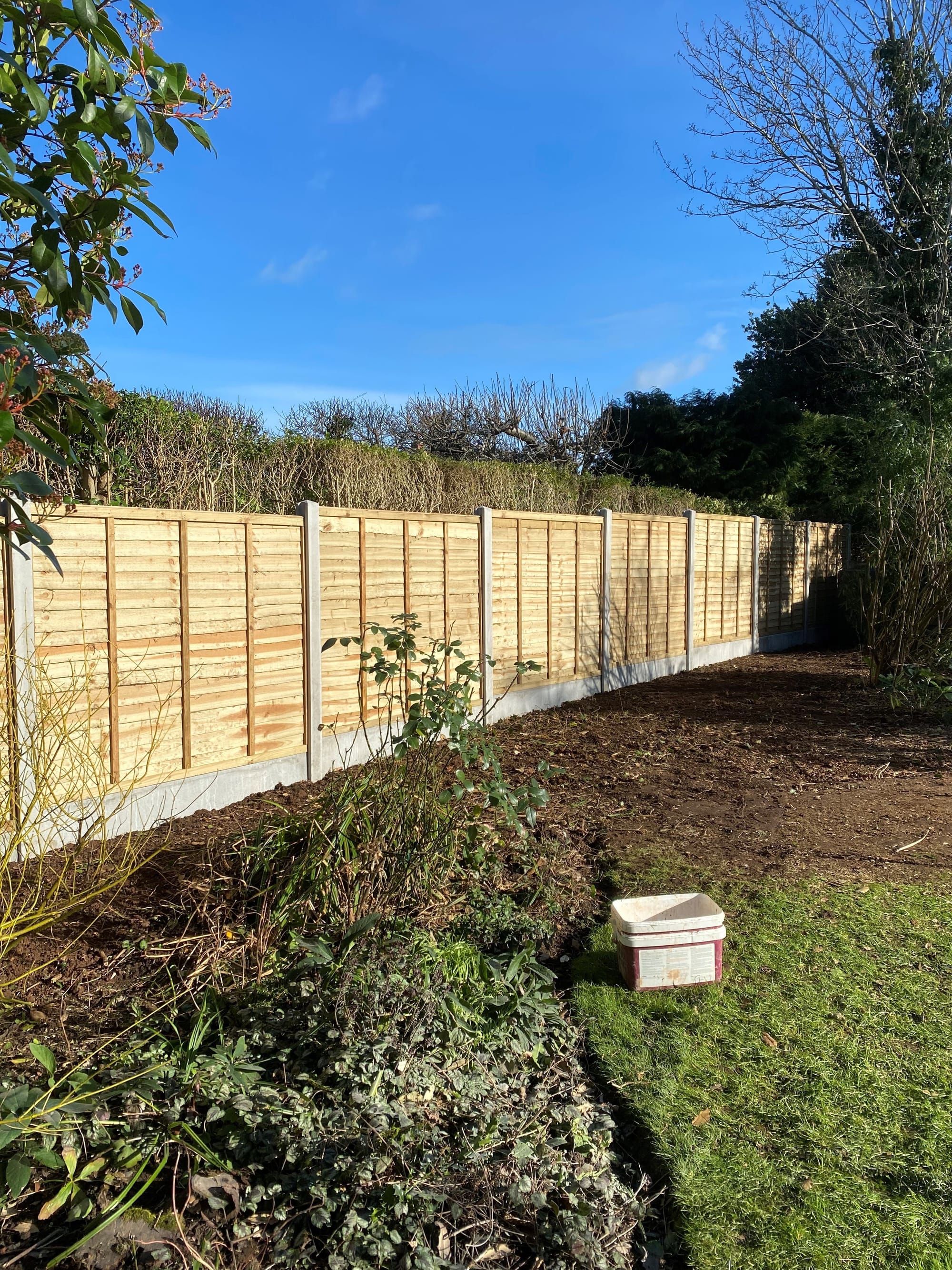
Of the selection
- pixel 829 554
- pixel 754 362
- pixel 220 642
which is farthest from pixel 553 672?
pixel 754 362

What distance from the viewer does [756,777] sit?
633cm

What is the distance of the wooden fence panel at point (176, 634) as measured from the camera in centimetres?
436

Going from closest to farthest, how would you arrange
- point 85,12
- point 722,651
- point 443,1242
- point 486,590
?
1. point 85,12
2. point 443,1242
3. point 486,590
4. point 722,651

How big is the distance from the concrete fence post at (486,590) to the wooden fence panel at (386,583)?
6cm

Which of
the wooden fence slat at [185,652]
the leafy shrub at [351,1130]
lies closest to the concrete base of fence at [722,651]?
the wooden fence slat at [185,652]

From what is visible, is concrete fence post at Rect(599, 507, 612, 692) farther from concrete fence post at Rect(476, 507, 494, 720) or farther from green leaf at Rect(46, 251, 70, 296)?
green leaf at Rect(46, 251, 70, 296)

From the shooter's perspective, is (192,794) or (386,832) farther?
(192,794)

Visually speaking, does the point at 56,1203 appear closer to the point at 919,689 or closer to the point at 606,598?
the point at 606,598

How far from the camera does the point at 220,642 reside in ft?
17.1

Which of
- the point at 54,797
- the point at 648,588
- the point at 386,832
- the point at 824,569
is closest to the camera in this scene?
the point at 54,797

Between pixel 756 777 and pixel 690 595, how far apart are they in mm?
5526

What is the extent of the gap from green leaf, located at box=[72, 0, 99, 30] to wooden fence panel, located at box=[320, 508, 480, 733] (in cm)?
406

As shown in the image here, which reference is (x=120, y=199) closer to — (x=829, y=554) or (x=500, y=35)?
(x=500, y=35)

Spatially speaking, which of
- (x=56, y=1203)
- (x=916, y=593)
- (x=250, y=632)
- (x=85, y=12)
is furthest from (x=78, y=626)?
(x=916, y=593)
